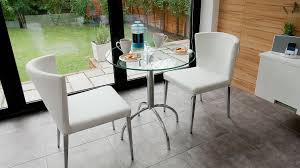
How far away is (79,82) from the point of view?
9.96 feet

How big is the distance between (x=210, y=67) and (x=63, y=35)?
1674 millimetres

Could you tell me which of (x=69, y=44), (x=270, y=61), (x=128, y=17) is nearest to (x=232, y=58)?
(x=270, y=61)

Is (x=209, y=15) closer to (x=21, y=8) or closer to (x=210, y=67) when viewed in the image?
(x=210, y=67)

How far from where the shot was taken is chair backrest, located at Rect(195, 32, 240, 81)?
87.4 inches

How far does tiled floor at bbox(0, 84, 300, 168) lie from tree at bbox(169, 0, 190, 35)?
136cm

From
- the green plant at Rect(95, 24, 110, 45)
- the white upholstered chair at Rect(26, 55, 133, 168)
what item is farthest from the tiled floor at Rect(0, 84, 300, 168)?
the green plant at Rect(95, 24, 110, 45)

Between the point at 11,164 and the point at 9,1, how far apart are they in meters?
1.51

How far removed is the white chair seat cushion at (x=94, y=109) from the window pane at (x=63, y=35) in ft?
3.50

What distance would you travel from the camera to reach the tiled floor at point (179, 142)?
6.10ft

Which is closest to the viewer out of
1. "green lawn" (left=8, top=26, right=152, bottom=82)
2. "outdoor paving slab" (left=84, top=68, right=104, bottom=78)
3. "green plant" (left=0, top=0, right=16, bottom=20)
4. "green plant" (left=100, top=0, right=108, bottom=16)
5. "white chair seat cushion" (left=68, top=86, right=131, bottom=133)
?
"white chair seat cushion" (left=68, top=86, right=131, bottom=133)

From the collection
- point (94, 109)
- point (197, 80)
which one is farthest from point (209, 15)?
point (94, 109)

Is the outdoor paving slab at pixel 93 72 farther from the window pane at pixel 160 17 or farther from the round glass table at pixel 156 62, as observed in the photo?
the round glass table at pixel 156 62

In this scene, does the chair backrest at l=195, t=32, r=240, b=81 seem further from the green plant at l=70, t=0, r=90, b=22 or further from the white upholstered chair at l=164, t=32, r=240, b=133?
the green plant at l=70, t=0, r=90, b=22

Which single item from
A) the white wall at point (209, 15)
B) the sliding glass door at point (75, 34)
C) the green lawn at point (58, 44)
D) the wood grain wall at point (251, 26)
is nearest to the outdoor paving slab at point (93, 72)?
the sliding glass door at point (75, 34)
